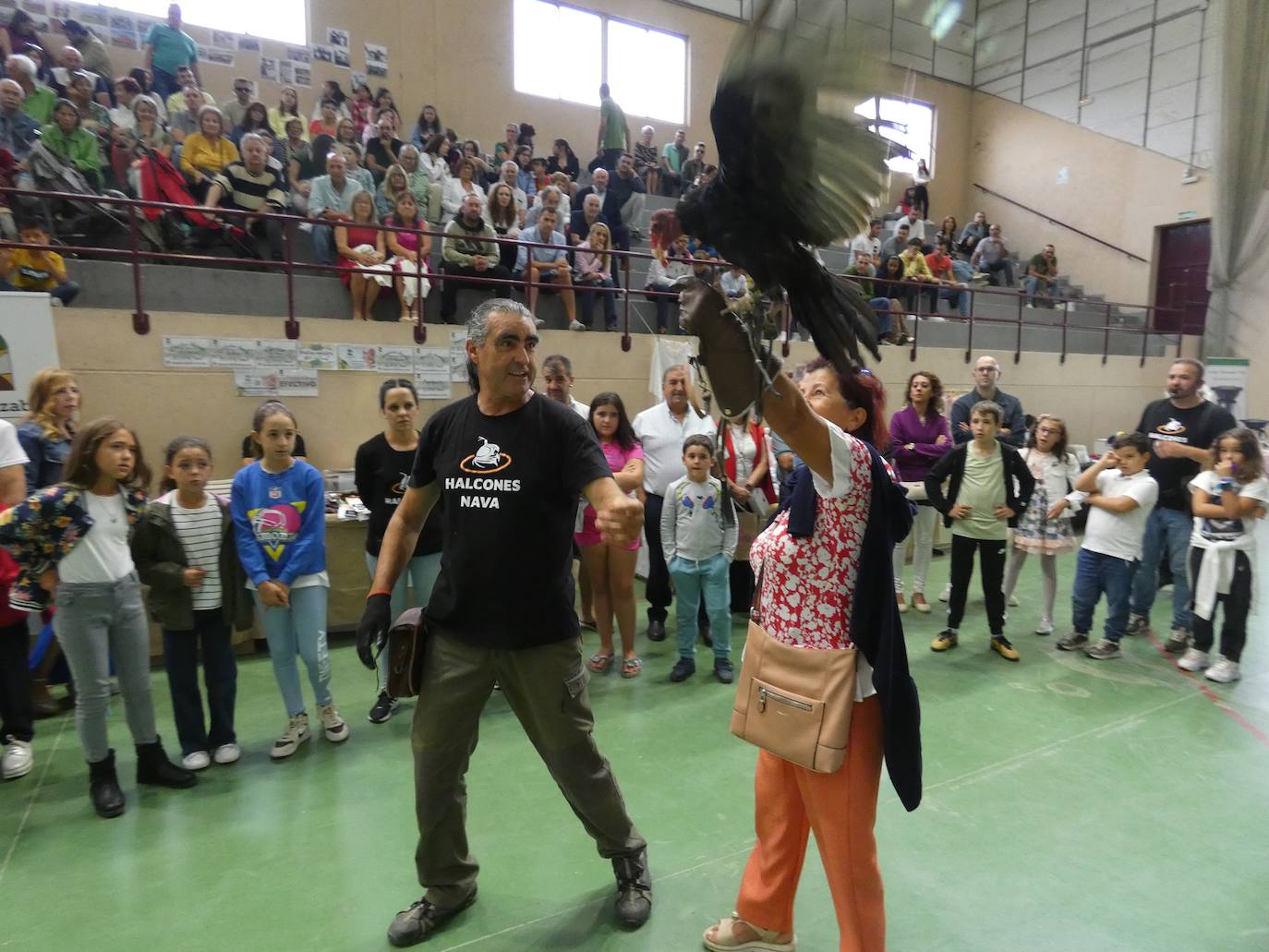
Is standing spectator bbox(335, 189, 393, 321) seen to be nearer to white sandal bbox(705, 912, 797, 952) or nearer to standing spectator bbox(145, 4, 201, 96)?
standing spectator bbox(145, 4, 201, 96)

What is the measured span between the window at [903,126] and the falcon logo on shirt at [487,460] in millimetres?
1180

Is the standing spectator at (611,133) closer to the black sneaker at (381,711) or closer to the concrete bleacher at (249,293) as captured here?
the concrete bleacher at (249,293)

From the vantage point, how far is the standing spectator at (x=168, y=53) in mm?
7992

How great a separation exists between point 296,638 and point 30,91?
655 centimetres

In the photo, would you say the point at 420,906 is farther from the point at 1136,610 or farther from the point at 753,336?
the point at 1136,610

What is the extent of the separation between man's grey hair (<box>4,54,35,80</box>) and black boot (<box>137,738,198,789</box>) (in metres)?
6.80

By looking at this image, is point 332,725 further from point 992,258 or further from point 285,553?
point 992,258

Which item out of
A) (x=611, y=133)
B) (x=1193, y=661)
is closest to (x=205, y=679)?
(x=1193, y=661)

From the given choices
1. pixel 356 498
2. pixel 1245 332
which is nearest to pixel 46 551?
pixel 356 498

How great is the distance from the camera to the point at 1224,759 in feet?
10.2

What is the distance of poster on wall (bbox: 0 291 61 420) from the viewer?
4.03 metres

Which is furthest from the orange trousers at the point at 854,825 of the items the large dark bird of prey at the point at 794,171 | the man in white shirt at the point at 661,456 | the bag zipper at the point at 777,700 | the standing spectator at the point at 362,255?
the standing spectator at the point at 362,255

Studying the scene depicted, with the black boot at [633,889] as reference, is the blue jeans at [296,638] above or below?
above

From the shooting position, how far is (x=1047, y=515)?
469 centimetres
